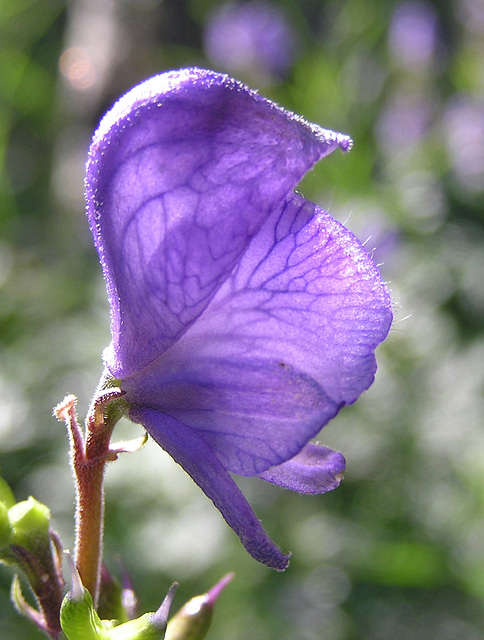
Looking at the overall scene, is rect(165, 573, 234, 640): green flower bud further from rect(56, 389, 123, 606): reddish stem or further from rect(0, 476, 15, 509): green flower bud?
rect(0, 476, 15, 509): green flower bud

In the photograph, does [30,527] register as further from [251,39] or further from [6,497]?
[251,39]

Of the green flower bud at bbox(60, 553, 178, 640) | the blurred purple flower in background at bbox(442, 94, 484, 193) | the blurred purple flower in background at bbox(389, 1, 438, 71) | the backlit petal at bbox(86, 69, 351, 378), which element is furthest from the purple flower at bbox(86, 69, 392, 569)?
the blurred purple flower in background at bbox(389, 1, 438, 71)

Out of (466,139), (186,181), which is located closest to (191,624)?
(186,181)

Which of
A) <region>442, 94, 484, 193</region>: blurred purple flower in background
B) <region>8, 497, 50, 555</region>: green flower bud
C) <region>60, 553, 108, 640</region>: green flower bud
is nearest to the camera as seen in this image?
<region>60, 553, 108, 640</region>: green flower bud

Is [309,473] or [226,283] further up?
[226,283]

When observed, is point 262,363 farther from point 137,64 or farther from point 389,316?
point 137,64

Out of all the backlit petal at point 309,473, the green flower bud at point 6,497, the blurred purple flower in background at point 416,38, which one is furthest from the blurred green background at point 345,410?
the blurred purple flower in background at point 416,38
